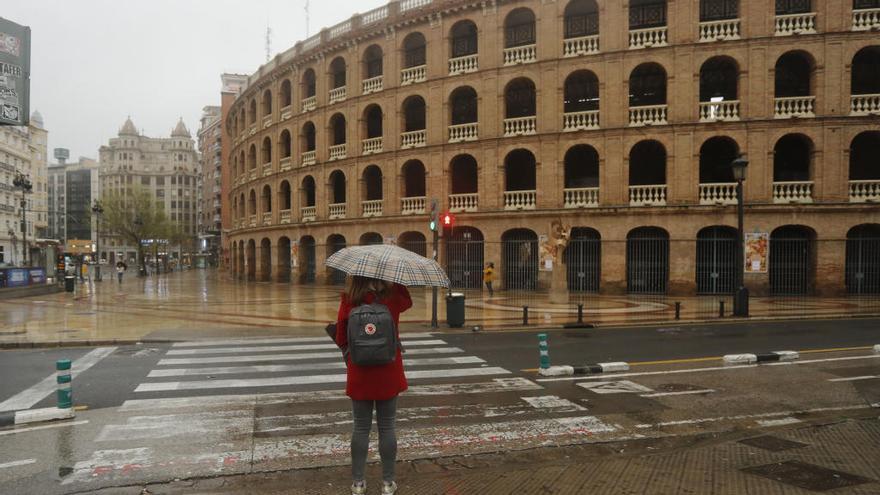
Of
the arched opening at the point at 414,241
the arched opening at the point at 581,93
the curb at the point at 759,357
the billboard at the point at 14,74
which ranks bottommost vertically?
the curb at the point at 759,357

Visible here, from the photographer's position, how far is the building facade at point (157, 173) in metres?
140

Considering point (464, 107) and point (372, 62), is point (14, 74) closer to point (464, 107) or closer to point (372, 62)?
point (464, 107)

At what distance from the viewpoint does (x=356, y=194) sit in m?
33.6

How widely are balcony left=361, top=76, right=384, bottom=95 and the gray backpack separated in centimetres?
3037

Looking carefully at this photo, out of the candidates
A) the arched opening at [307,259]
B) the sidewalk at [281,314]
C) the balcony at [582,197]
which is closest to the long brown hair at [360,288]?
the sidewalk at [281,314]

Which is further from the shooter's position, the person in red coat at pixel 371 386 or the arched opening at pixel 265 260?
the arched opening at pixel 265 260

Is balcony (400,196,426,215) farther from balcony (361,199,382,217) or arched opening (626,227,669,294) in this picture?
arched opening (626,227,669,294)

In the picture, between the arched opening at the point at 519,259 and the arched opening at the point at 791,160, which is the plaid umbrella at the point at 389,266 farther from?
the arched opening at the point at 791,160

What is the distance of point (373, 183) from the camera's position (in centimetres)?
3506

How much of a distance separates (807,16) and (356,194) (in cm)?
2436

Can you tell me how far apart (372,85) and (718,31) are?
18.6 m

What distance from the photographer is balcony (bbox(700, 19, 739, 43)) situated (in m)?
25.7

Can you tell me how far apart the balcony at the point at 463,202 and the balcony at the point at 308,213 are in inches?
420

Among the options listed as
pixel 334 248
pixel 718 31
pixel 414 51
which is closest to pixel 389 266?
pixel 718 31
